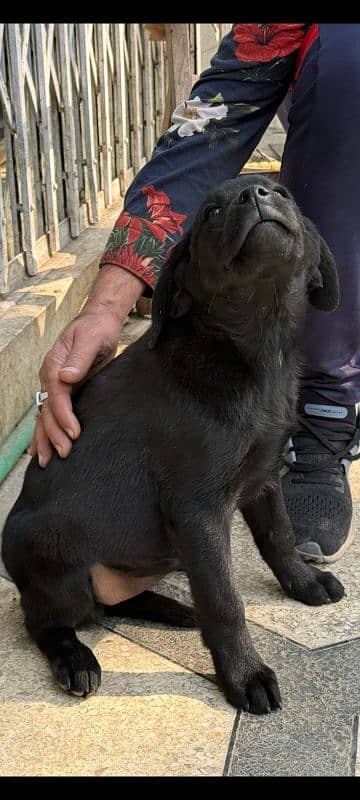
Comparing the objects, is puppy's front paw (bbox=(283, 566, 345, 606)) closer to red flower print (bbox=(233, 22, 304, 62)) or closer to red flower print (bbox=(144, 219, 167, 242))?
red flower print (bbox=(144, 219, 167, 242))

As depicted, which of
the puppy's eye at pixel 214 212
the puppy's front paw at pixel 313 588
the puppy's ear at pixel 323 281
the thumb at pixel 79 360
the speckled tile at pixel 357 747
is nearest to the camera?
the speckled tile at pixel 357 747

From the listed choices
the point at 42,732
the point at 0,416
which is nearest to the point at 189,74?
the point at 0,416

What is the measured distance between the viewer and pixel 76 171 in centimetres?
413

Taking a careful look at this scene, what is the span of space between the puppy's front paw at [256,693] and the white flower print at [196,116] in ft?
4.14

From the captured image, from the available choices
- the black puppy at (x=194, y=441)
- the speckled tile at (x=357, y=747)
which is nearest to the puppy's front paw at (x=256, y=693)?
the black puppy at (x=194, y=441)

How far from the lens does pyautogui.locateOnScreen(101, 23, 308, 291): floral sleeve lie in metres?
2.33

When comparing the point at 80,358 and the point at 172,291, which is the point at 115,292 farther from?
the point at 172,291

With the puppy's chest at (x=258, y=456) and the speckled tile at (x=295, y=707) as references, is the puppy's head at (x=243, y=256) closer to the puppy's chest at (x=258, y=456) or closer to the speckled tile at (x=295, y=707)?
the puppy's chest at (x=258, y=456)

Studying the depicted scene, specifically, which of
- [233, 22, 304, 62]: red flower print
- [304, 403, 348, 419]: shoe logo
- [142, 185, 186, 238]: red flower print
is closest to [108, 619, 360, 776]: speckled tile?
[304, 403, 348, 419]: shoe logo

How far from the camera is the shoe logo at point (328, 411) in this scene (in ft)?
8.57

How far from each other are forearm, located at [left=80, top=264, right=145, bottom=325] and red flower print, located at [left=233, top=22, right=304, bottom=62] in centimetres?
61

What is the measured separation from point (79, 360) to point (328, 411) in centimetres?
77
